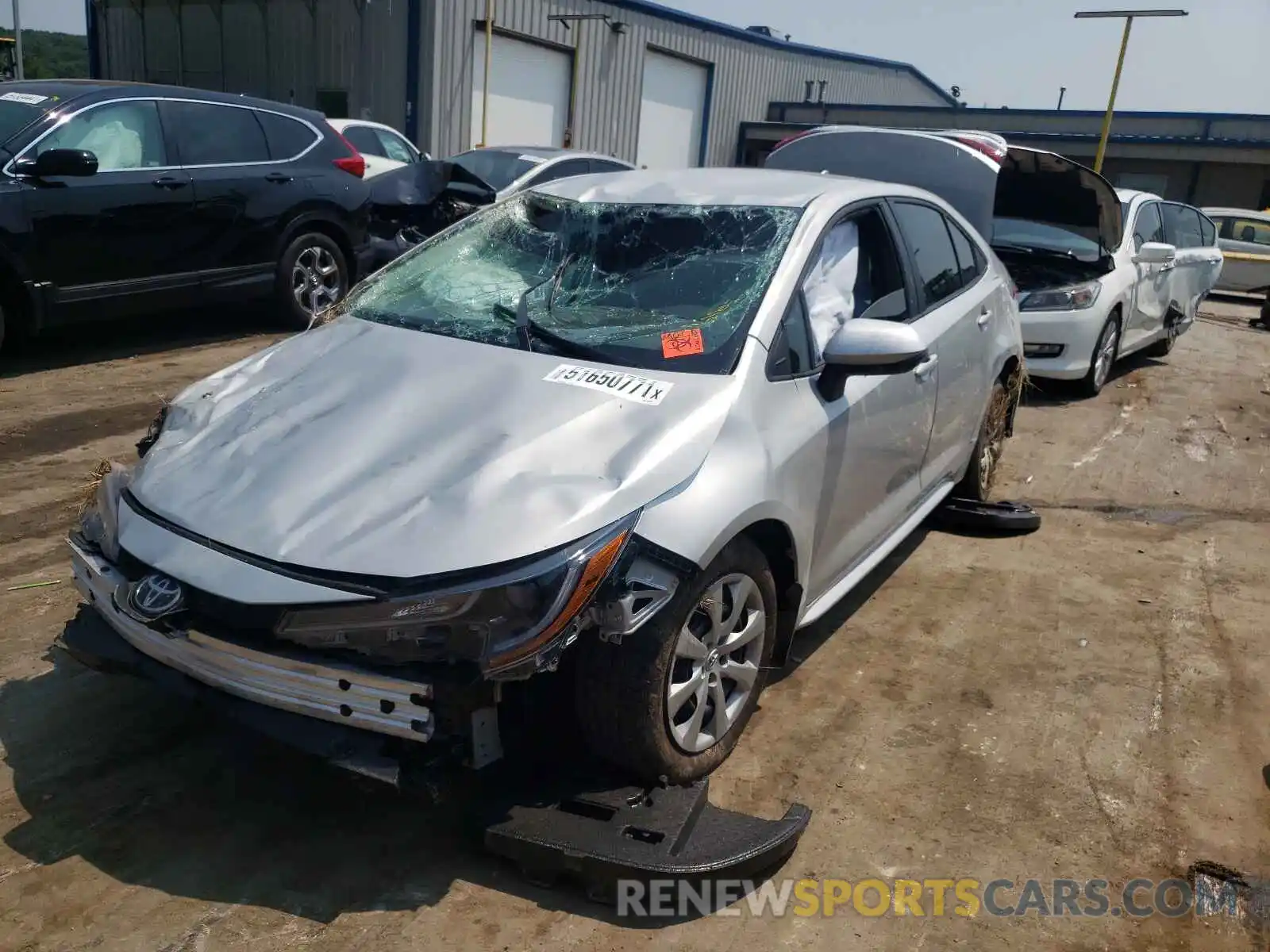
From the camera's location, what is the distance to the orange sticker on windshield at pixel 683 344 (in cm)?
319

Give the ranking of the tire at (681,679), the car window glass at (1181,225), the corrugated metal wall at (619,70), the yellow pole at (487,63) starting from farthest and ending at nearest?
the corrugated metal wall at (619,70)
the yellow pole at (487,63)
the car window glass at (1181,225)
the tire at (681,679)

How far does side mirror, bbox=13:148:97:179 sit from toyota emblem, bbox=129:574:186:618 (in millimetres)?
5063

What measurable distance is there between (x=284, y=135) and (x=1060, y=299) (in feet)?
20.3

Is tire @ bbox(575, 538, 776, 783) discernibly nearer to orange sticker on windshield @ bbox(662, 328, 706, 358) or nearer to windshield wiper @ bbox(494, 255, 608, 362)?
orange sticker on windshield @ bbox(662, 328, 706, 358)

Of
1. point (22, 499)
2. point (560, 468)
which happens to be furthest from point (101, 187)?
point (560, 468)

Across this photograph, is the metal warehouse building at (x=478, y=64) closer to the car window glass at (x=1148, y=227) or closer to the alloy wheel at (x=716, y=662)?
the car window glass at (x=1148, y=227)

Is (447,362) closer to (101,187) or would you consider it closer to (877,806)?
(877,806)

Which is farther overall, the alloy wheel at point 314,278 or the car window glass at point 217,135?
the alloy wheel at point 314,278

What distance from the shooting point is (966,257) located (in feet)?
16.2

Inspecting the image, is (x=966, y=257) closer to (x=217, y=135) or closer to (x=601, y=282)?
(x=601, y=282)

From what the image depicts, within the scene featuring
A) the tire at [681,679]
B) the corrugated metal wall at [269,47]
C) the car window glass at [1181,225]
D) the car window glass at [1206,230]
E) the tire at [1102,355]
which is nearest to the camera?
the tire at [681,679]

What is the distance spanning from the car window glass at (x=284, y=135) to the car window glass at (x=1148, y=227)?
7008mm

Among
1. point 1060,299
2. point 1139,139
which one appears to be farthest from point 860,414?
point 1139,139

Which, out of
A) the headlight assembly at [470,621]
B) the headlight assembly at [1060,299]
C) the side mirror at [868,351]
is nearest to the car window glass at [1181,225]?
the headlight assembly at [1060,299]
